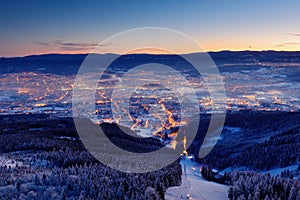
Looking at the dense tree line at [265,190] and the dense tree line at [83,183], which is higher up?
the dense tree line at [83,183]

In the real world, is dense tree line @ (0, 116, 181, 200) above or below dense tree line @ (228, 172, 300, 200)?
above

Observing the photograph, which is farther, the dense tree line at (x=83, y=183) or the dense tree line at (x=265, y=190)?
the dense tree line at (x=265, y=190)

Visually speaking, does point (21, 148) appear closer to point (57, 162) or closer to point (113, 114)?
point (57, 162)

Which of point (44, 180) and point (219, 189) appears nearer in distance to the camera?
point (44, 180)

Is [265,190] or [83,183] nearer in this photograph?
[83,183]

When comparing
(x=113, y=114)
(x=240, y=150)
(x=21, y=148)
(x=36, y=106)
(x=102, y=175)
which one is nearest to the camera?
(x=102, y=175)

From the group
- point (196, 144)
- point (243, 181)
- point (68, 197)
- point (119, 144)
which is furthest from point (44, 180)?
point (196, 144)

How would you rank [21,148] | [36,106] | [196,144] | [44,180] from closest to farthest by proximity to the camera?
1. [44,180]
2. [21,148]
3. [196,144]
4. [36,106]

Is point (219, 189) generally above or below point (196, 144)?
above

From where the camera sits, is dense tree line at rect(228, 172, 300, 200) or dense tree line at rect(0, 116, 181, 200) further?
dense tree line at rect(228, 172, 300, 200)

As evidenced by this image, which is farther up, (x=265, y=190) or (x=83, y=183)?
(x=83, y=183)
